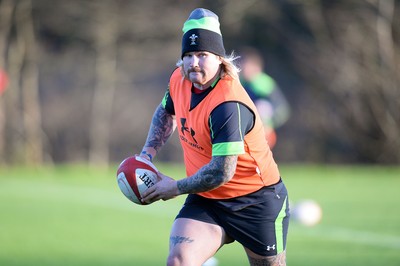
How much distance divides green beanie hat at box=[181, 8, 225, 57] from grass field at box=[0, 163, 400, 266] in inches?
116

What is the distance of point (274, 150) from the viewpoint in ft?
66.2

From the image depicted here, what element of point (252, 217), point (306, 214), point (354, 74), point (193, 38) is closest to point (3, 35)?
point (354, 74)

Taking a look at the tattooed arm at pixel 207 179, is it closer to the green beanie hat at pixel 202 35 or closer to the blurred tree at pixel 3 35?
the green beanie hat at pixel 202 35

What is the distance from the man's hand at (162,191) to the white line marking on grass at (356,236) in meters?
3.79

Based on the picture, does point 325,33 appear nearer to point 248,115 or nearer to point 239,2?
point 239,2

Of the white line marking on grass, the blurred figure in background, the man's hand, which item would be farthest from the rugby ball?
the blurred figure in background

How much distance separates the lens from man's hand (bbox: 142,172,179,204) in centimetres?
482

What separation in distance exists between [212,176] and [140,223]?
5.65m

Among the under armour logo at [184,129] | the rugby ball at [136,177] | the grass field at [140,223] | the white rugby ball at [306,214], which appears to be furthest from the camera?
the white rugby ball at [306,214]

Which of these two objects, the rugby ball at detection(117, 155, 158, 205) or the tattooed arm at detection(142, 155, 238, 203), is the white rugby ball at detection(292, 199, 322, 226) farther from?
the tattooed arm at detection(142, 155, 238, 203)

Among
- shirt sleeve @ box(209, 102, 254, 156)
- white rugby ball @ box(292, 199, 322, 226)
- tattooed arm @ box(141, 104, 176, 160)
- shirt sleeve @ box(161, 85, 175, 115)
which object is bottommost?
shirt sleeve @ box(209, 102, 254, 156)

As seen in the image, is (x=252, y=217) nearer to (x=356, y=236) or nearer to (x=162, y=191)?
(x=162, y=191)

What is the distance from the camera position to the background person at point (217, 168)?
4723 millimetres

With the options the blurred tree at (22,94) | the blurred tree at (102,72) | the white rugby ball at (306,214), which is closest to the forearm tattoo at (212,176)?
the white rugby ball at (306,214)
